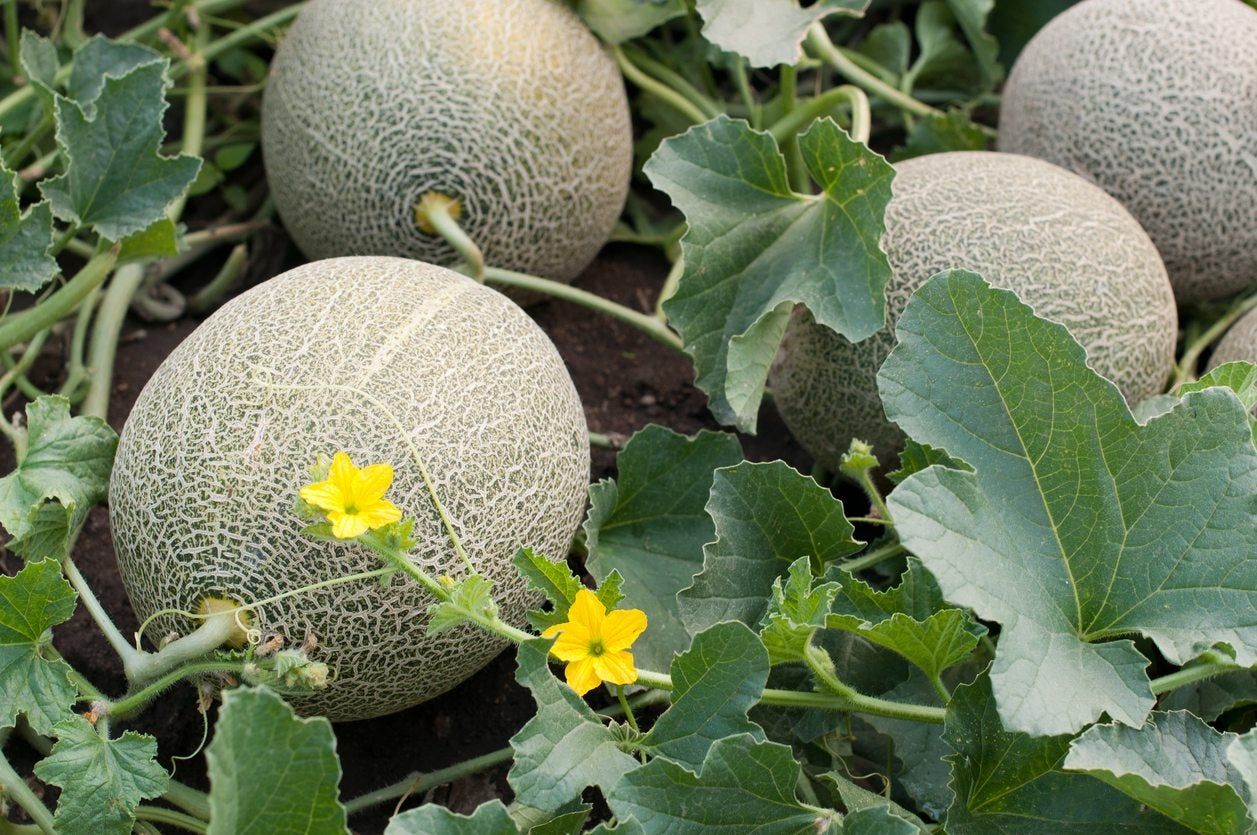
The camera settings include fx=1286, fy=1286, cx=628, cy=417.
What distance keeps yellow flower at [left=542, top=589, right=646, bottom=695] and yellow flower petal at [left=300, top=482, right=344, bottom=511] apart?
10.7 inches

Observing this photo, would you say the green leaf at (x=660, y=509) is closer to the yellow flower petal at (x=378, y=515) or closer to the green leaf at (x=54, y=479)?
the yellow flower petal at (x=378, y=515)

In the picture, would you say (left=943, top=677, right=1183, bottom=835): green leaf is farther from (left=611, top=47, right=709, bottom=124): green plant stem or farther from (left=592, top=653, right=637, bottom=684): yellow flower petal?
(left=611, top=47, right=709, bottom=124): green plant stem

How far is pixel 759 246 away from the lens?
6.52ft

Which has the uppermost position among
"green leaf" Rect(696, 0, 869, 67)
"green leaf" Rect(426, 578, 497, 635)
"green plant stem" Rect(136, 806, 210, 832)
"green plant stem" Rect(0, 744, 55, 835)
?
"green leaf" Rect(696, 0, 869, 67)

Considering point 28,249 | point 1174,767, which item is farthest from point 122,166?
point 1174,767

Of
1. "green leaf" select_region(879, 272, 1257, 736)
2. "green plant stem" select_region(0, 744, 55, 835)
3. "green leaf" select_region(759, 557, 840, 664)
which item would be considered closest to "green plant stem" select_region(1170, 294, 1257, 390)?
"green leaf" select_region(879, 272, 1257, 736)

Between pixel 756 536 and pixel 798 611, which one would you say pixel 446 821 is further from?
pixel 756 536

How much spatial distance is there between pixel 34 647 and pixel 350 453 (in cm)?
43

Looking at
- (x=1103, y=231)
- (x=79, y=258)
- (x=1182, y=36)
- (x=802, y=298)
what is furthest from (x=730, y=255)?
(x=79, y=258)

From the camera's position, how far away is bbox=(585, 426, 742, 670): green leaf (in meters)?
1.90

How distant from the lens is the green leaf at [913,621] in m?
1.45

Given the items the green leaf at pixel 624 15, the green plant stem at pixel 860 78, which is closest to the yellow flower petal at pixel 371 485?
the green leaf at pixel 624 15

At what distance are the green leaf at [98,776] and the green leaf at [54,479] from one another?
0.95 feet

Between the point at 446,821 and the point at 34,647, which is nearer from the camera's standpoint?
the point at 446,821
